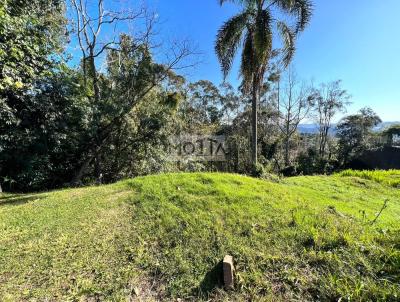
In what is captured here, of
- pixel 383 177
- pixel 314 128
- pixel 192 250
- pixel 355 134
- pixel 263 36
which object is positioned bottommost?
pixel 383 177

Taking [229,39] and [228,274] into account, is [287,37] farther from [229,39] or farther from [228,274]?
[228,274]

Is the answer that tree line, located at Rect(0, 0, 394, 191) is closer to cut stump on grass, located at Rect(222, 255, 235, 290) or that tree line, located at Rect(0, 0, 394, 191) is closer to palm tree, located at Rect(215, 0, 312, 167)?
palm tree, located at Rect(215, 0, 312, 167)

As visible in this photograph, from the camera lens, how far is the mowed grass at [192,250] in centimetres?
213

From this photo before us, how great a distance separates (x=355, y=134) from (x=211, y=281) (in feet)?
82.9

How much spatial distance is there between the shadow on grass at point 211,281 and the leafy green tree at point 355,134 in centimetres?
2338

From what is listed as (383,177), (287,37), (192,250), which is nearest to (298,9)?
(287,37)

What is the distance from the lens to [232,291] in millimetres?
2160

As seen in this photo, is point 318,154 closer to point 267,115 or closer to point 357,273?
point 267,115

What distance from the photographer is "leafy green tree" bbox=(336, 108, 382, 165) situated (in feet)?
70.4

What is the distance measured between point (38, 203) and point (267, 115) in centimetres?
1862

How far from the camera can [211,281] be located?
227cm

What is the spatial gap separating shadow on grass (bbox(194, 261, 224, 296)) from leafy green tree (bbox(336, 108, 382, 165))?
23.4 meters

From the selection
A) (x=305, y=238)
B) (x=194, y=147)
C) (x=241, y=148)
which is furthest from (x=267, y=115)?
(x=305, y=238)

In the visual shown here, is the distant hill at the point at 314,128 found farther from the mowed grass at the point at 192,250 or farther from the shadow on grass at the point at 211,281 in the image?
the shadow on grass at the point at 211,281
